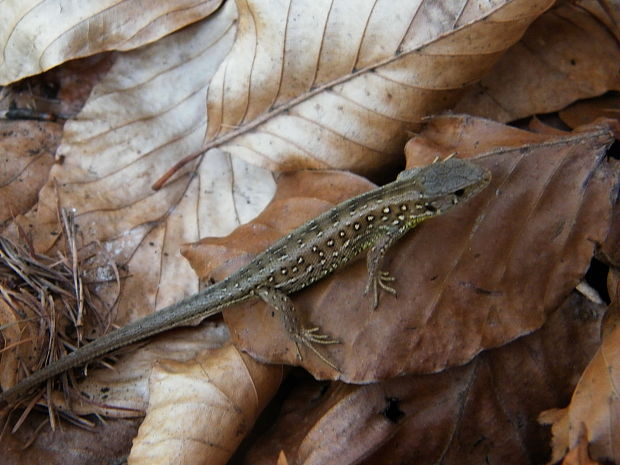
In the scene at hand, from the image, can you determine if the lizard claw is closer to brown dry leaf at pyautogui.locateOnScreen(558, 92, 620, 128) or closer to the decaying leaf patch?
the decaying leaf patch

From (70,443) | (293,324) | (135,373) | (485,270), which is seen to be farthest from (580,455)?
(70,443)

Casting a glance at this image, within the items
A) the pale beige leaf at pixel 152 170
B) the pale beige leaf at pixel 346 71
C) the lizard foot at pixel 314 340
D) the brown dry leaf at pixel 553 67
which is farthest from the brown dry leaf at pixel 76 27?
the lizard foot at pixel 314 340

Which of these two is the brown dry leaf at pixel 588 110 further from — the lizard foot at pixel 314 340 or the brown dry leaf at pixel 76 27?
the brown dry leaf at pixel 76 27

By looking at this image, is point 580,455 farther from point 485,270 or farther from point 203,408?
point 203,408

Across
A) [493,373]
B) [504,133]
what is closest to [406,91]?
[504,133]

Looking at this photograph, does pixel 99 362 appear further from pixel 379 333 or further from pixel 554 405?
pixel 554 405

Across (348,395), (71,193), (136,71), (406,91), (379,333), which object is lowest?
(348,395)

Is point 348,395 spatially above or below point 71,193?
below

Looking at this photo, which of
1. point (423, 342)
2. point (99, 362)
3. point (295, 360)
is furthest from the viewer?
point (99, 362)
